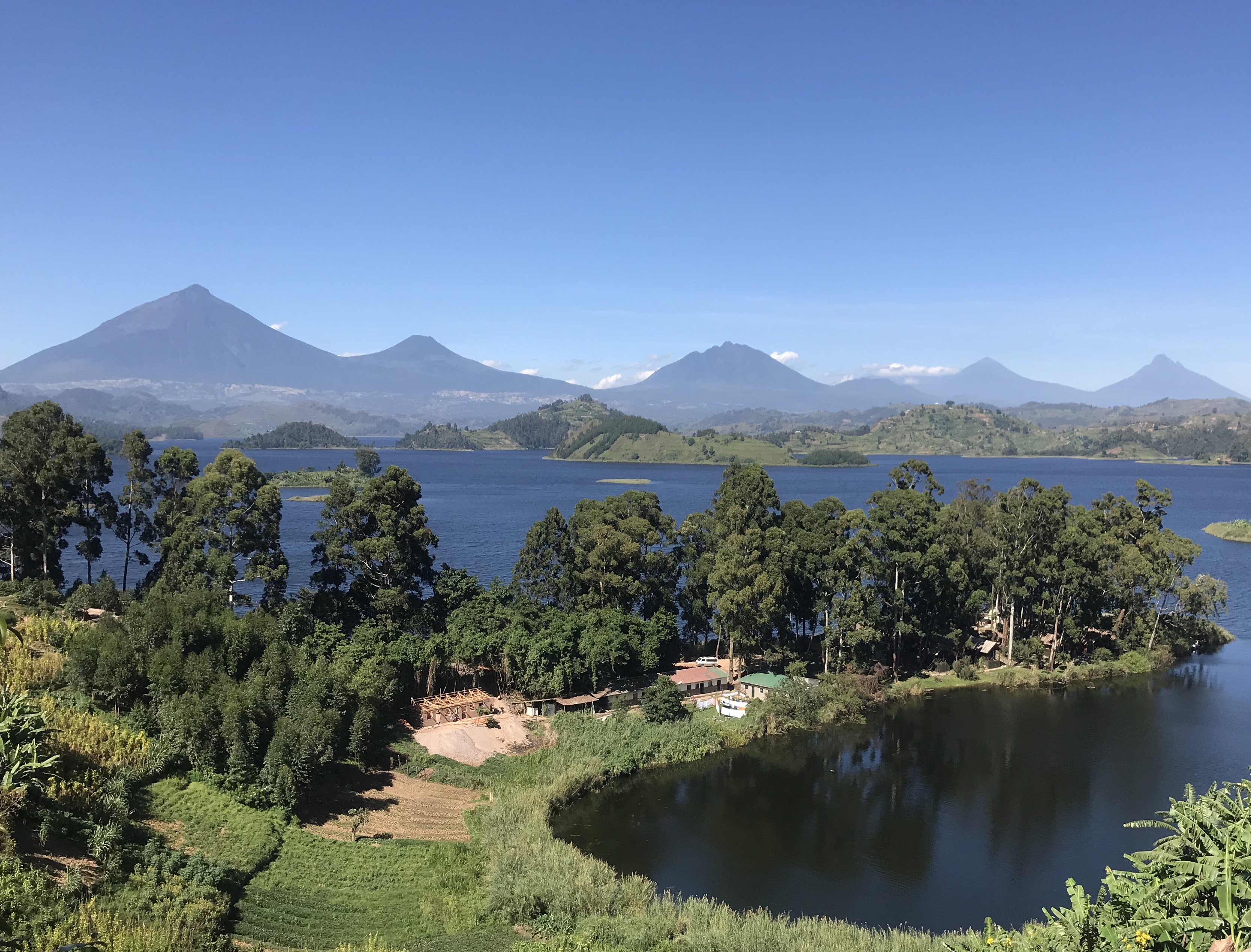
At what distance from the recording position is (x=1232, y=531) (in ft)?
239

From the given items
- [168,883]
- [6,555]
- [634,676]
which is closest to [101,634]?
[168,883]

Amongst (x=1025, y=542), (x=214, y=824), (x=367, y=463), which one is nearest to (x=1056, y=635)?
(x=1025, y=542)

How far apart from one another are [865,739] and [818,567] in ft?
21.3

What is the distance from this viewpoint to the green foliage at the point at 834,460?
168750 millimetres

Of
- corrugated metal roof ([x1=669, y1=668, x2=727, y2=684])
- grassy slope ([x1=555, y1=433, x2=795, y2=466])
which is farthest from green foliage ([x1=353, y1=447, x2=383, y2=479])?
corrugated metal roof ([x1=669, y1=668, x2=727, y2=684])

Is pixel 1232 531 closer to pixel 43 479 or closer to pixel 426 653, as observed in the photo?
pixel 426 653

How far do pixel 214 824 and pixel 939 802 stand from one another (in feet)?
59.7

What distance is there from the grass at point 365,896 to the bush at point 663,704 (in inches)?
356

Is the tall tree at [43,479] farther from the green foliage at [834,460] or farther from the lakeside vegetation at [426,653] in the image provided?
the green foliage at [834,460]

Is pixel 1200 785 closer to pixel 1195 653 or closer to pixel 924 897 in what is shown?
pixel 924 897

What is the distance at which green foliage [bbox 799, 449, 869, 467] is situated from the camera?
6644 inches

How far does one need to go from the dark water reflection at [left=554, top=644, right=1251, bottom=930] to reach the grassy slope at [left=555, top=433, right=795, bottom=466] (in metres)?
139

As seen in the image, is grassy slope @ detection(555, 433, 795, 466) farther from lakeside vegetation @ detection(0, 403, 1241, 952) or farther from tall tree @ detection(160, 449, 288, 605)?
tall tree @ detection(160, 449, 288, 605)

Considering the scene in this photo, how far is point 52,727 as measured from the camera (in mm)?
15391
